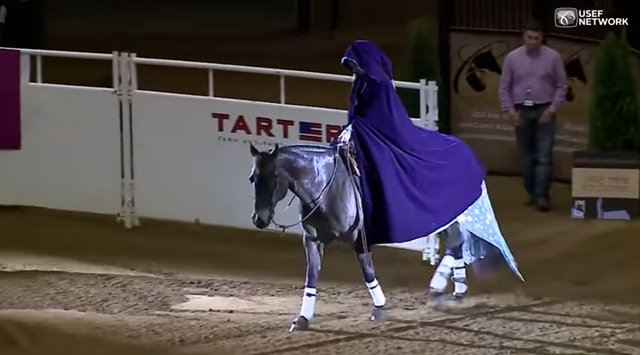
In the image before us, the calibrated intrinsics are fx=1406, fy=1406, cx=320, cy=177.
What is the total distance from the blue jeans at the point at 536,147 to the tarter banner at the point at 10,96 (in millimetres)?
4651

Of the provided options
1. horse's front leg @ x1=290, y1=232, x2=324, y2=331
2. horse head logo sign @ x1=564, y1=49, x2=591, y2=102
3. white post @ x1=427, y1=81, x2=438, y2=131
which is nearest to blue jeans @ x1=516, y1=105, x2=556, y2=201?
horse head logo sign @ x1=564, y1=49, x2=591, y2=102

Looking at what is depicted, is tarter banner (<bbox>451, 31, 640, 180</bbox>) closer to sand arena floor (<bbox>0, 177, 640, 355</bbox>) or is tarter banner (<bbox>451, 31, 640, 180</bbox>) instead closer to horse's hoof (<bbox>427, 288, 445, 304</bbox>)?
sand arena floor (<bbox>0, 177, 640, 355</bbox>)

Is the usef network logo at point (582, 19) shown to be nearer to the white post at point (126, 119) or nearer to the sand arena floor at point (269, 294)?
the sand arena floor at point (269, 294)

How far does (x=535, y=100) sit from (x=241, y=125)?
274 centimetres

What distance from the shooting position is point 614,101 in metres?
13.2

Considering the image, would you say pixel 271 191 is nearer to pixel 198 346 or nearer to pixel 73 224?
pixel 198 346

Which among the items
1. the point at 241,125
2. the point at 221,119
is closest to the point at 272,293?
the point at 241,125

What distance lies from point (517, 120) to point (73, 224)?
4.19m

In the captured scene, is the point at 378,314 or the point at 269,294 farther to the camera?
the point at 269,294

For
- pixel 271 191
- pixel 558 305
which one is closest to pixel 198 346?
pixel 271 191

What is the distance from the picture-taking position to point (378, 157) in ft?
30.4

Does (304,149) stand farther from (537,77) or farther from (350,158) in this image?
(537,77)

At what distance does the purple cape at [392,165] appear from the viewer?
30.1 ft

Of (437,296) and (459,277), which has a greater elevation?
(459,277)
